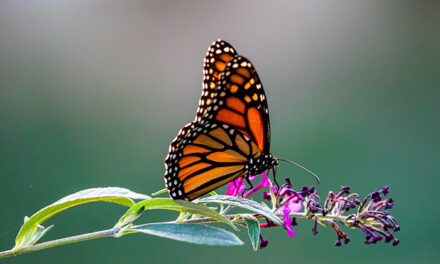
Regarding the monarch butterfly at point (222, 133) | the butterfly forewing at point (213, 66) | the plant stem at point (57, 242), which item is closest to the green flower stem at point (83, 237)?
the plant stem at point (57, 242)

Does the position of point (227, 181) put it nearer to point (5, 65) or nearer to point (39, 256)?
point (39, 256)

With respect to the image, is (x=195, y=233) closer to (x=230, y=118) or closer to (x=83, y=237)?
(x=83, y=237)

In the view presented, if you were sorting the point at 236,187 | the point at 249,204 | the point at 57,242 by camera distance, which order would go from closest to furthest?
1. the point at 57,242
2. the point at 249,204
3. the point at 236,187

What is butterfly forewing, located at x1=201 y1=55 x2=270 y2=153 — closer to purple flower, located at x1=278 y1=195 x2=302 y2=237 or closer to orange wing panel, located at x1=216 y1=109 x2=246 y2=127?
orange wing panel, located at x1=216 y1=109 x2=246 y2=127

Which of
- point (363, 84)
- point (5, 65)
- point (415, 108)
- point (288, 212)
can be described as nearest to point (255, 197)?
point (363, 84)

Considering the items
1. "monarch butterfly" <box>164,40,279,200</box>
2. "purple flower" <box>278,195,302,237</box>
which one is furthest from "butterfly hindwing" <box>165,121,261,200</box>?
"purple flower" <box>278,195,302,237</box>

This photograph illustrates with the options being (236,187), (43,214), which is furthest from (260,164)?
(43,214)
